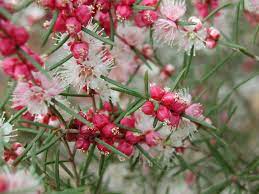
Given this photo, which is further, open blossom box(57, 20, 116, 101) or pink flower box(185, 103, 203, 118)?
pink flower box(185, 103, 203, 118)

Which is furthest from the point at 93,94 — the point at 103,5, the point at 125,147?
the point at 103,5

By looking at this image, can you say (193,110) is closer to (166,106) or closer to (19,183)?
(166,106)

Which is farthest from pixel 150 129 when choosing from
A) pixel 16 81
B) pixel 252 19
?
pixel 252 19

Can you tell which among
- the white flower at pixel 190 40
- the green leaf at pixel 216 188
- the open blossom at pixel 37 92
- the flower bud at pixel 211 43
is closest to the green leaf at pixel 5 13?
the open blossom at pixel 37 92

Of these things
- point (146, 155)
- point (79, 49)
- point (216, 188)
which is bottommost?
point (216, 188)

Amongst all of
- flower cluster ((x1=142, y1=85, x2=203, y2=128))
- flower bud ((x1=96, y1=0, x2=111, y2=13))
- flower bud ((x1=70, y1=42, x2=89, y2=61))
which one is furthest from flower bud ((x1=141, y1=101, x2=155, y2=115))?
flower bud ((x1=96, y1=0, x2=111, y2=13))

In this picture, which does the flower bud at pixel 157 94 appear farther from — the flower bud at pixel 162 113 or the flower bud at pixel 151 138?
the flower bud at pixel 151 138

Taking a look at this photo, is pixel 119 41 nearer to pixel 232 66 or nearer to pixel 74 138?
pixel 74 138

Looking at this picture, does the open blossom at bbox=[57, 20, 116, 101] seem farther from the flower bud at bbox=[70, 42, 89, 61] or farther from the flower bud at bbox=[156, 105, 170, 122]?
the flower bud at bbox=[156, 105, 170, 122]
